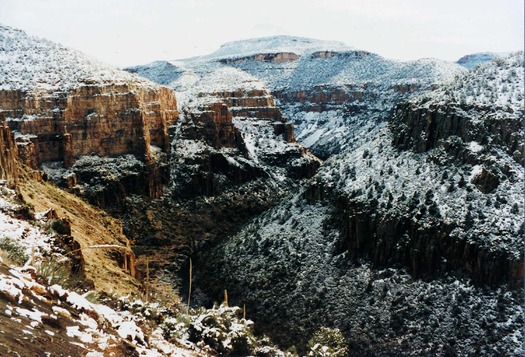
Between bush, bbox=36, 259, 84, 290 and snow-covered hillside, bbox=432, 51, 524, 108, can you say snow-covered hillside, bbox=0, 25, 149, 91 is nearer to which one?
snow-covered hillside, bbox=432, 51, 524, 108

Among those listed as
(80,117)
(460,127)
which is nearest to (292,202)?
(460,127)

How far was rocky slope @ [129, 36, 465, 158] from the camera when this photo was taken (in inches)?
4596

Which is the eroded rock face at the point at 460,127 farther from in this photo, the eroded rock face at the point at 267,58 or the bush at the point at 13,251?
the eroded rock face at the point at 267,58

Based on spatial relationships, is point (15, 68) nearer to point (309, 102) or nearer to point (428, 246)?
point (428, 246)

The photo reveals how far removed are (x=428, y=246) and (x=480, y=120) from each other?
39.0 feet

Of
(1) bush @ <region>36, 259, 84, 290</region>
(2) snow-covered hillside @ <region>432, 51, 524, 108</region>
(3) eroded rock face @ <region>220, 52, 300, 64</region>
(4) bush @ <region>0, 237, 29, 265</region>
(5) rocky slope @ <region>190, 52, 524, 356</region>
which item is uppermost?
(3) eroded rock face @ <region>220, 52, 300, 64</region>

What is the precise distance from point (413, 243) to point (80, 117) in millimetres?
42525


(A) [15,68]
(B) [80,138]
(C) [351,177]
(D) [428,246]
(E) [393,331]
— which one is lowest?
(E) [393,331]

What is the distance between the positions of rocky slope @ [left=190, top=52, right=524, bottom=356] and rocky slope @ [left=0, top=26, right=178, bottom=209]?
1923cm

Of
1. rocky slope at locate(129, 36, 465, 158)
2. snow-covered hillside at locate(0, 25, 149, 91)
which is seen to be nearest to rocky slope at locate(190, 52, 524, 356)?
snow-covered hillside at locate(0, 25, 149, 91)

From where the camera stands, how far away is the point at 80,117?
60000 millimetres

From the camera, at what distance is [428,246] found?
115 feet

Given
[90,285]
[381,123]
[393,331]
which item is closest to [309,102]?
[381,123]

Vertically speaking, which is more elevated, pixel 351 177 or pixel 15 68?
pixel 15 68
